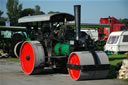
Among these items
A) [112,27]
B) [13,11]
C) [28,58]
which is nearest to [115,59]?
[28,58]

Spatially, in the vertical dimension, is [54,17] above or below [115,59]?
above

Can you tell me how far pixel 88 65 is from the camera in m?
8.99

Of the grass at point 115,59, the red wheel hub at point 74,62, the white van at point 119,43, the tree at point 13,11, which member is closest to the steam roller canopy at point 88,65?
the red wheel hub at point 74,62

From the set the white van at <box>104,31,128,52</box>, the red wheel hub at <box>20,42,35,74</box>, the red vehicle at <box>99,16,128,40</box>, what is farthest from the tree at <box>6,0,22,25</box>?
the red wheel hub at <box>20,42,35,74</box>

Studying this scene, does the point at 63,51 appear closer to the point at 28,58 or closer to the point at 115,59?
the point at 28,58

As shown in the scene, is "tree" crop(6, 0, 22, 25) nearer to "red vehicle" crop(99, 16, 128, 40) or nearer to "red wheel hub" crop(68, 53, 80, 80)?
"red vehicle" crop(99, 16, 128, 40)

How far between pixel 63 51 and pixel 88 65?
1.77 m

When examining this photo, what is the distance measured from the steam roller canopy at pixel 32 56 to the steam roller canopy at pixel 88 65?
4.88 ft

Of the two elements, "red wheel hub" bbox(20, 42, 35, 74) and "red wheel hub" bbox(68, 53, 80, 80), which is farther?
"red wheel hub" bbox(20, 42, 35, 74)

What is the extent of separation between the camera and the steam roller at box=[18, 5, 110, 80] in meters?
9.15

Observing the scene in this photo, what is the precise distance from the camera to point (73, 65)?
9344 millimetres

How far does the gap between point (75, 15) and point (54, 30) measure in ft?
3.46

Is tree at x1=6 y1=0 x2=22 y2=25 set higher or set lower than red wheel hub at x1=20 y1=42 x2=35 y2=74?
higher

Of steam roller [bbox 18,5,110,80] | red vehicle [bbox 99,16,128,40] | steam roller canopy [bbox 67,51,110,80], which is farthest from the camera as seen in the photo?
red vehicle [bbox 99,16,128,40]
